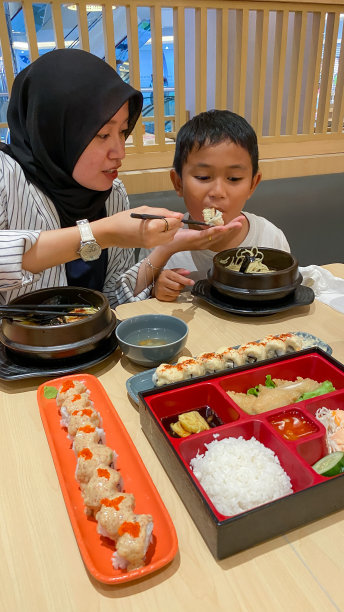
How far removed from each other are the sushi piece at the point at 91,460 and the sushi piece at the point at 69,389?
210mm

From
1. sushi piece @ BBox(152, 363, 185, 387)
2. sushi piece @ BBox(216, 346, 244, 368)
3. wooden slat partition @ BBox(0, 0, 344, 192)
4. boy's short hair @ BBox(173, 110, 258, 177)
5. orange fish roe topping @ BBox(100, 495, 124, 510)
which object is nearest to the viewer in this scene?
orange fish roe topping @ BBox(100, 495, 124, 510)

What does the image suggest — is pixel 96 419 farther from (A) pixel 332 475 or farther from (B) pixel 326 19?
(B) pixel 326 19

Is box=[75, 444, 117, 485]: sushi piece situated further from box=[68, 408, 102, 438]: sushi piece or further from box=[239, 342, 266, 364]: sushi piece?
box=[239, 342, 266, 364]: sushi piece

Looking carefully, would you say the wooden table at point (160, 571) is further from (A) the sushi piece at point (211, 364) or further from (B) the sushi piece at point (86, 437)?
(A) the sushi piece at point (211, 364)

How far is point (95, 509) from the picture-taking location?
82 cm

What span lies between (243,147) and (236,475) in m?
1.55

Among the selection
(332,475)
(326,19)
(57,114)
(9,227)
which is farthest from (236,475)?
(326,19)

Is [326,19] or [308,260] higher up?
[326,19]

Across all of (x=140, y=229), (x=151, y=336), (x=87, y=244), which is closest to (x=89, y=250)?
(x=87, y=244)

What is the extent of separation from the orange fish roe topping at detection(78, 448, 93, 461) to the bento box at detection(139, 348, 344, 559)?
0.49 ft

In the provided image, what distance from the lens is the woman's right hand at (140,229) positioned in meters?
1.54

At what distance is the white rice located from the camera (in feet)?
2.66

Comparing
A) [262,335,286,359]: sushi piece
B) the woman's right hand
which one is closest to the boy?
the woman's right hand

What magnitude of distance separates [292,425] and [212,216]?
1.17 m
